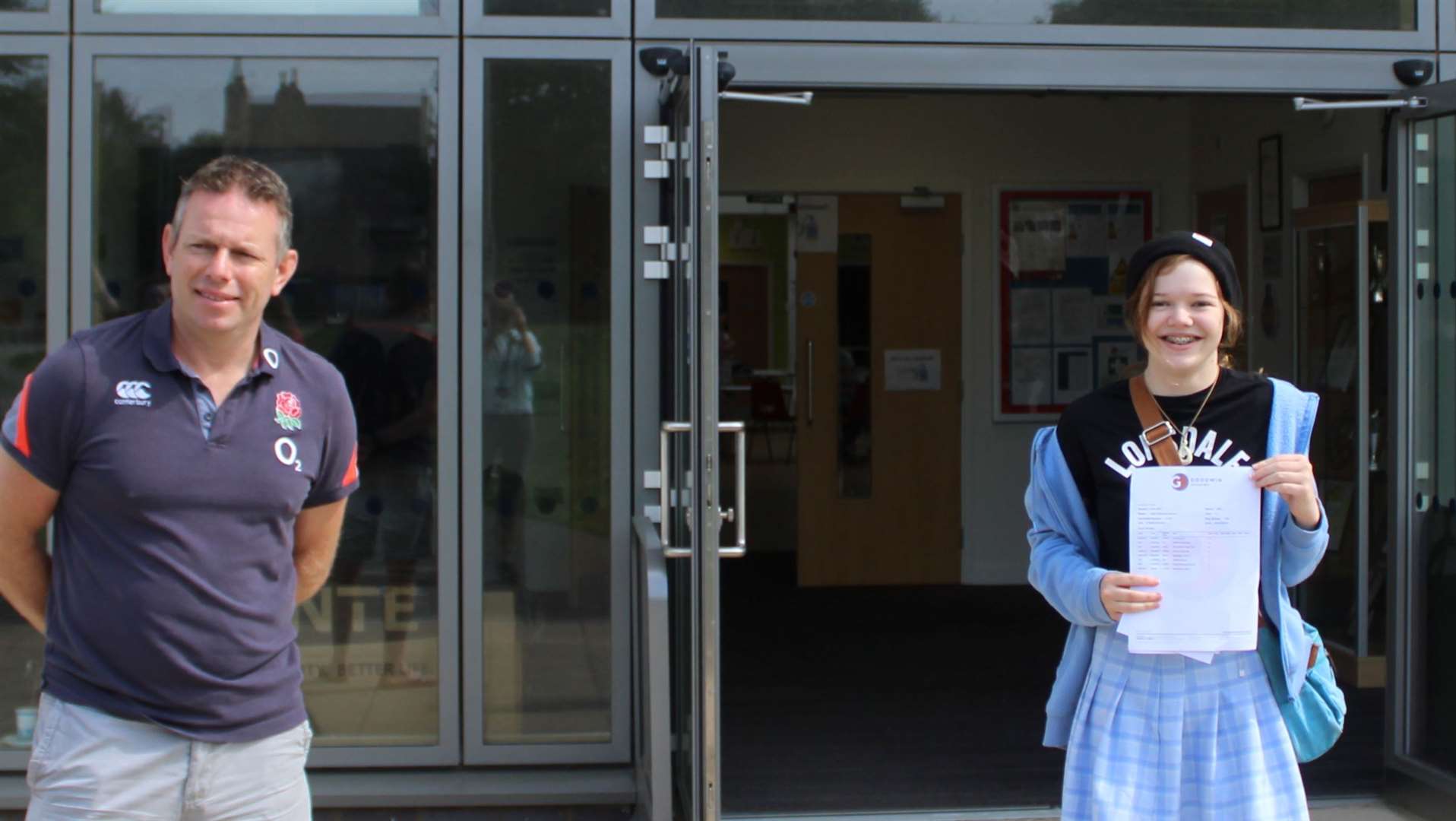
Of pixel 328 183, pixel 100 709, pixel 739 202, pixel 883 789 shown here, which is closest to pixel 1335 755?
pixel 883 789

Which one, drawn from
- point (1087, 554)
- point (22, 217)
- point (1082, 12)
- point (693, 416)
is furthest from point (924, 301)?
point (1087, 554)

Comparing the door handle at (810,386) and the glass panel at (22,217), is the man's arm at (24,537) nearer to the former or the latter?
the glass panel at (22,217)

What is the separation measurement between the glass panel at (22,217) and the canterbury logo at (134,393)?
2.57 metres

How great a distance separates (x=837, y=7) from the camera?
4.52 meters

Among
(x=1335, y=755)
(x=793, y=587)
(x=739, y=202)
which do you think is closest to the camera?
(x=1335, y=755)

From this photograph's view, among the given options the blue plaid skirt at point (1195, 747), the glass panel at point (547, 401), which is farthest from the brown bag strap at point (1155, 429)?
the glass panel at point (547, 401)

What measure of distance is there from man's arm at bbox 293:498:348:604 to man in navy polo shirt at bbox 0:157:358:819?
0.51 feet

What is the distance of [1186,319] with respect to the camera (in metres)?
2.44

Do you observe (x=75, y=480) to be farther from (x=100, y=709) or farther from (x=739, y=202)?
(x=739, y=202)

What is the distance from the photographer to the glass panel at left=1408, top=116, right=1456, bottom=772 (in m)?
4.61

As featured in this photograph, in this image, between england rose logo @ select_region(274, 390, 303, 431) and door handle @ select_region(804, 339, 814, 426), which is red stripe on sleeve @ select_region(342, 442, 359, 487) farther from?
door handle @ select_region(804, 339, 814, 426)

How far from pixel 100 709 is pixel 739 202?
13.4 meters

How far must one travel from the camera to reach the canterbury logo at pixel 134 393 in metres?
2.21

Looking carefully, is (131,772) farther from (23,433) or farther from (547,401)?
(547,401)
